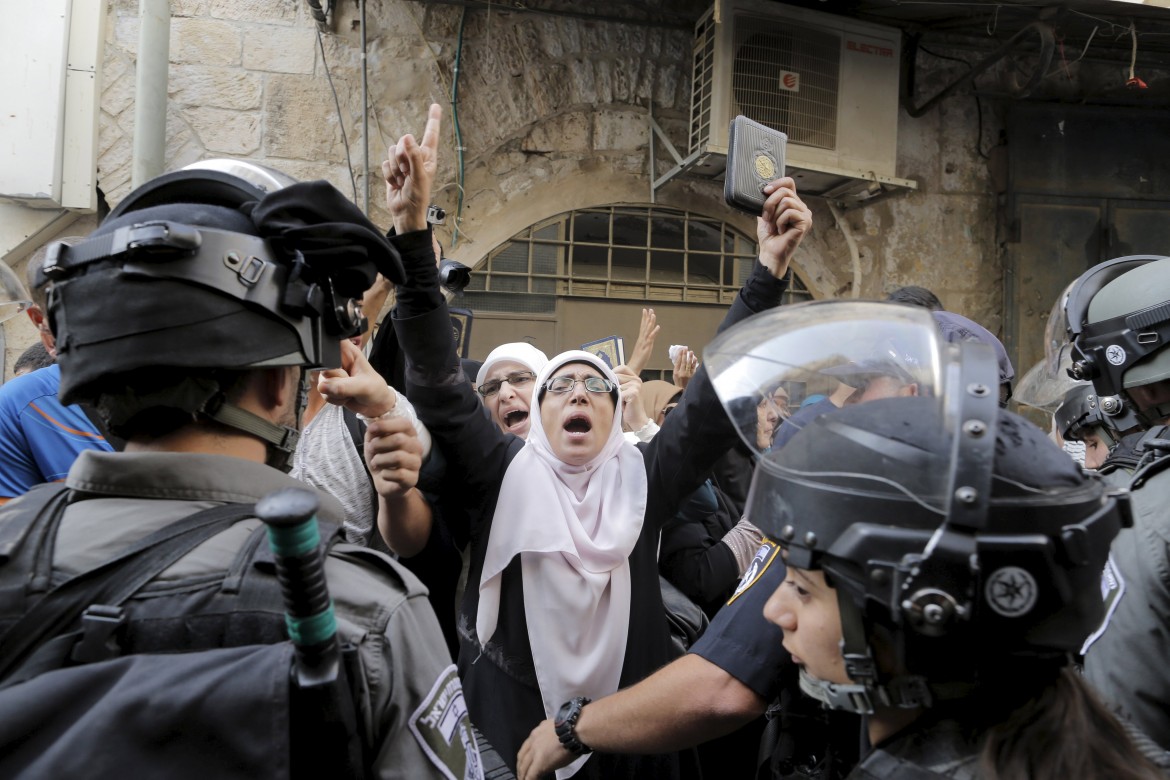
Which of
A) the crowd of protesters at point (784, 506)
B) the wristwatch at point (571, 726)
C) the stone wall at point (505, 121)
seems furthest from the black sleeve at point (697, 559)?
the stone wall at point (505, 121)

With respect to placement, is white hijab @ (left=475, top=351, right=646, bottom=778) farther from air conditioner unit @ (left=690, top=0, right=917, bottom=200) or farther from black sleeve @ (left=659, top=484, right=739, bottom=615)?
air conditioner unit @ (left=690, top=0, right=917, bottom=200)

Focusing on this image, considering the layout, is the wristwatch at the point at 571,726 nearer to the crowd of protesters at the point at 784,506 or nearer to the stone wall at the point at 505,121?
the crowd of protesters at the point at 784,506

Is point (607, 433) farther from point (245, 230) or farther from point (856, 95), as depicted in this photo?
point (856, 95)

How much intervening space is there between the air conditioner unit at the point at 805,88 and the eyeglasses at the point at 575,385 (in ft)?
10.6

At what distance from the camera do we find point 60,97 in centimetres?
491

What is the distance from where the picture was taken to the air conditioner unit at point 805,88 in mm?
5547

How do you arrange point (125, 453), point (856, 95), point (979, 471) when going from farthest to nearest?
point (856, 95) < point (125, 453) < point (979, 471)

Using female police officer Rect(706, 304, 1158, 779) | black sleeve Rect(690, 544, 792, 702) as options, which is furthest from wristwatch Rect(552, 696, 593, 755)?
female police officer Rect(706, 304, 1158, 779)

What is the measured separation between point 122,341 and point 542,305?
489 cm

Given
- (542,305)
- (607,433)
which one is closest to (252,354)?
(607,433)

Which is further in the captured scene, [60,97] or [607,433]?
[60,97]

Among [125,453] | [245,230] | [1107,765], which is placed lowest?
[1107,765]

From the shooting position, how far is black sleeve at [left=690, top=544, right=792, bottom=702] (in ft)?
5.53

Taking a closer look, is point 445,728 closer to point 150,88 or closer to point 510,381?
point 510,381
